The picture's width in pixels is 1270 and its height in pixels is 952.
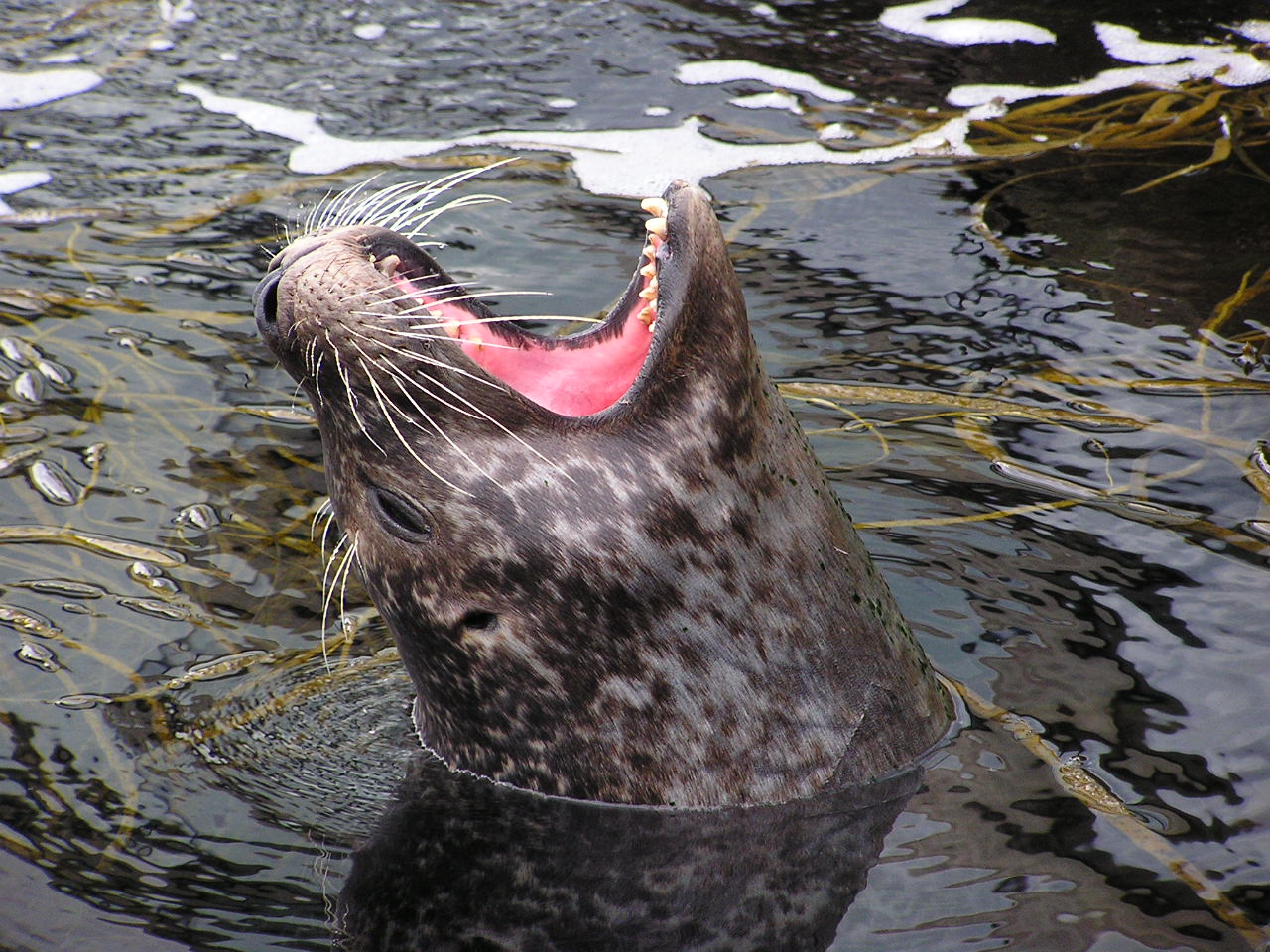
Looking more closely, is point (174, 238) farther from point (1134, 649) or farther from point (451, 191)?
point (1134, 649)

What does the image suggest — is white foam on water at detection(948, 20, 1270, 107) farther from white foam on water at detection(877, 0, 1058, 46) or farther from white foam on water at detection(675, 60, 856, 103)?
white foam on water at detection(675, 60, 856, 103)

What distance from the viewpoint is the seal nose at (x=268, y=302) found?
338cm

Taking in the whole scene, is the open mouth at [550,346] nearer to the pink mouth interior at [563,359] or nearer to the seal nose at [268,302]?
the pink mouth interior at [563,359]

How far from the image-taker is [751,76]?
27.0ft

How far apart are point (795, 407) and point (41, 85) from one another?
17.4 ft

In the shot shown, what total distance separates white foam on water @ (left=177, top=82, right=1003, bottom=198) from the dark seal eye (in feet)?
13.5

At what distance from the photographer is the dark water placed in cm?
336

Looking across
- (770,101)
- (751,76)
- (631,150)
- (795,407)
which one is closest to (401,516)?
(795,407)

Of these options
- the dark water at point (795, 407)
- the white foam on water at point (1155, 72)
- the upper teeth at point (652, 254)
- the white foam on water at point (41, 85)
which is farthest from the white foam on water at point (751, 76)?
the upper teeth at point (652, 254)

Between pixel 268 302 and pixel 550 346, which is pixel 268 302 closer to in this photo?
pixel 268 302

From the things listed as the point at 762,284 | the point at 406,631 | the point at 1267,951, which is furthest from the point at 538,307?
the point at 1267,951

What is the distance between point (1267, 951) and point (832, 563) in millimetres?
1222

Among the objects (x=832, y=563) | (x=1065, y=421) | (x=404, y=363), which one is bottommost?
(x=1065, y=421)

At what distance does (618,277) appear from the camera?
253 inches
